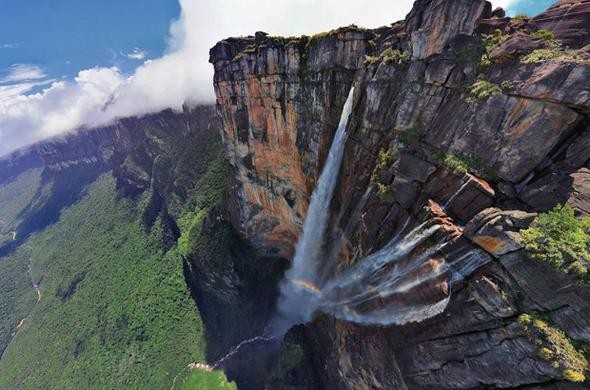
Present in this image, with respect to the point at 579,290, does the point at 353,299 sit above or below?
below

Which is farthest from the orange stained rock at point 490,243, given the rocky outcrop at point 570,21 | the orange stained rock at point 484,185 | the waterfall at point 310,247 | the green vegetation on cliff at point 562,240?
the waterfall at point 310,247

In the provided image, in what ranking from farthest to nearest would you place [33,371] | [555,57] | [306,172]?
[33,371] → [306,172] → [555,57]

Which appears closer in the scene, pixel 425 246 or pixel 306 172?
pixel 425 246

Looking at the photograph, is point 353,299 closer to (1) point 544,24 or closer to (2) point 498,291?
(2) point 498,291

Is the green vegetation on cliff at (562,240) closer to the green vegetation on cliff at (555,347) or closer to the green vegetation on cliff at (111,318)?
the green vegetation on cliff at (555,347)

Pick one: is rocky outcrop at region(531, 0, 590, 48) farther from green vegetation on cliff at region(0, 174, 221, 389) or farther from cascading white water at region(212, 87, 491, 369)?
green vegetation on cliff at region(0, 174, 221, 389)

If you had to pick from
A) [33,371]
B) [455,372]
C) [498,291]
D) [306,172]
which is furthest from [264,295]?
[33,371]

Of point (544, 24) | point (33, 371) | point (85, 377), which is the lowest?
point (33, 371)

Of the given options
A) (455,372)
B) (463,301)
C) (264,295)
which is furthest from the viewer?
(264,295)
